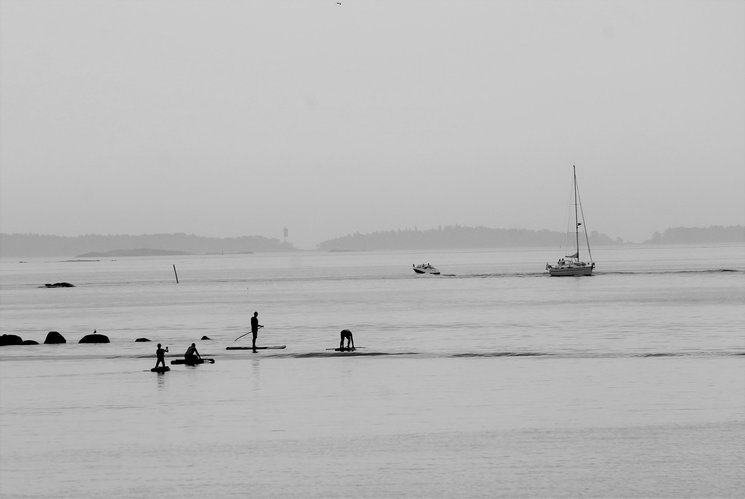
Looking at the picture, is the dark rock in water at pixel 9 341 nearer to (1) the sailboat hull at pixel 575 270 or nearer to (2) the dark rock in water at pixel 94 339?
(2) the dark rock in water at pixel 94 339

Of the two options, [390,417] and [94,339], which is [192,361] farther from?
[390,417]

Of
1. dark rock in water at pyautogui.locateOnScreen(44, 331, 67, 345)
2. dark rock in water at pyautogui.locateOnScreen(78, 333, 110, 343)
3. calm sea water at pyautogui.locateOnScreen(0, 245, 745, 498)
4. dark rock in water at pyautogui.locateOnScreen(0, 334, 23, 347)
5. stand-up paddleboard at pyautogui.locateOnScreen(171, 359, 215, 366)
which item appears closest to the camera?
calm sea water at pyautogui.locateOnScreen(0, 245, 745, 498)

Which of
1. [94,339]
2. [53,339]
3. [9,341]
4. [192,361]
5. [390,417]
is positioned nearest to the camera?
[390,417]

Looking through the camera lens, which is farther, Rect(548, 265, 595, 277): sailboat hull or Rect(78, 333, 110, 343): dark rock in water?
Rect(548, 265, 595, 277): sailboat hull

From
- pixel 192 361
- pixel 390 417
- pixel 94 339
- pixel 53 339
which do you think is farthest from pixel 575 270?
pixel 390 417

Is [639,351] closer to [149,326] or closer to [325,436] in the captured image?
[325,436]

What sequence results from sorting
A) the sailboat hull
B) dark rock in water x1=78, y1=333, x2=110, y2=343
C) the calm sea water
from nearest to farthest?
the calm sea water
dark rock in water x1=78, y1=333, x2=110, y2=343
the sailboat hull

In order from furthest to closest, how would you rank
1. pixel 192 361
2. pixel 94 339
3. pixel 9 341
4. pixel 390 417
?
1. pixel 94 339
2. pixel 9 341
3. pixel 192 361
4. pixel 390 417

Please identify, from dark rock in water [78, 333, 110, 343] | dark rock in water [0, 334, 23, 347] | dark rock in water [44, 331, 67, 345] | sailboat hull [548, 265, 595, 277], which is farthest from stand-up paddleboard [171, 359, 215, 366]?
sailboat hull [548, 265, 595, 277]

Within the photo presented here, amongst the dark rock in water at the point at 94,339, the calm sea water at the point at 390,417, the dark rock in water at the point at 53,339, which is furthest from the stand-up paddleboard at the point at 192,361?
the dark rock in water at the point at 53,339

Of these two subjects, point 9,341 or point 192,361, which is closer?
point 192,361

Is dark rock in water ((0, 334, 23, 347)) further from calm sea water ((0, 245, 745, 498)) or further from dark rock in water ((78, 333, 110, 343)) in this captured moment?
dark rock in water ((78, 333, 110, 343))

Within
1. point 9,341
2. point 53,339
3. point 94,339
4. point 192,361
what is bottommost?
point 192,361

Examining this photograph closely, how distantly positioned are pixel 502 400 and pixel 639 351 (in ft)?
71.0
